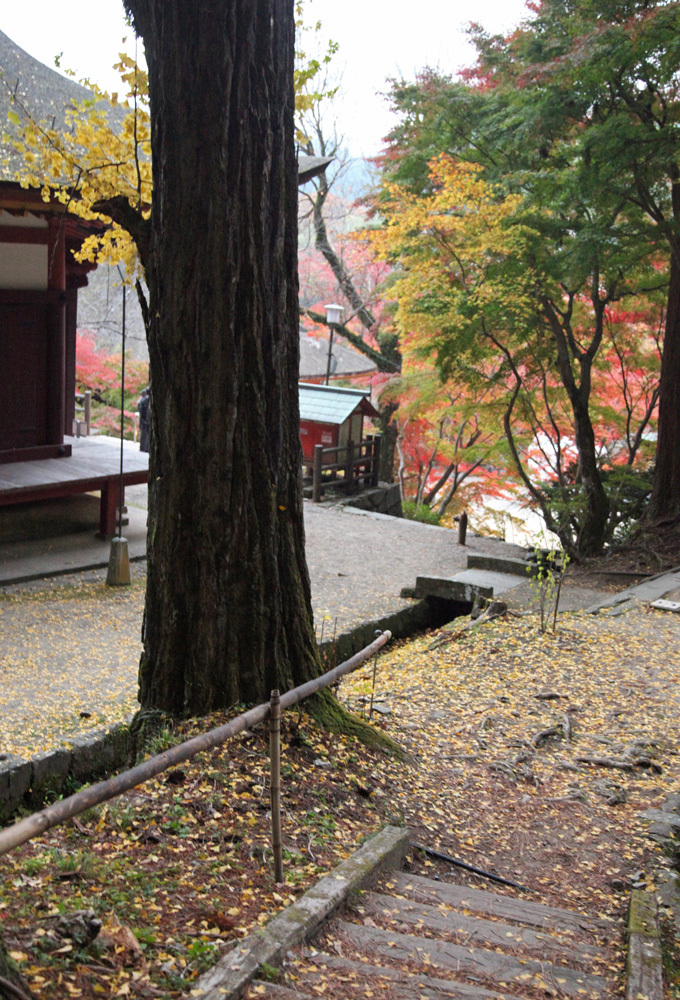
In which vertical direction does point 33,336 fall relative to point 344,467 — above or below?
above

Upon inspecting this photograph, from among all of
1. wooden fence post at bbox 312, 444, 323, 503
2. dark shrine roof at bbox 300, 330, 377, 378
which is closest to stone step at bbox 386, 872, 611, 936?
wooden fence post at bbox 312, 444, 323, 503

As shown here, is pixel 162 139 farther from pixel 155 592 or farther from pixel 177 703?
pixel 177 703

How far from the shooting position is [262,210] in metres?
3.72

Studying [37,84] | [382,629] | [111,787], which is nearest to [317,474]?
[382,629]

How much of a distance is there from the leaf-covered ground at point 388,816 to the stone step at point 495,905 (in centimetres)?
13

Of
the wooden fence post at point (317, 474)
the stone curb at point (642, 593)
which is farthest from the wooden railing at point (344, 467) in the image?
the stone curb at point (642, 593)

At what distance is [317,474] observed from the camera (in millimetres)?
14672

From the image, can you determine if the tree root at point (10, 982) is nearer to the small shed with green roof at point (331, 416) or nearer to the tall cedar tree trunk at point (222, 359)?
the tall cedar tree trunk at point (222, 359)

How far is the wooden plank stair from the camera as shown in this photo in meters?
2.25

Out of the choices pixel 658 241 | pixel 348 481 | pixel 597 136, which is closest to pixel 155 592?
pixel 597 136

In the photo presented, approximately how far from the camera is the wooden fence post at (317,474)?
47.2 feet

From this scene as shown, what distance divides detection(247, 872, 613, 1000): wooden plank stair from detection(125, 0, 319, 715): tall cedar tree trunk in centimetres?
135

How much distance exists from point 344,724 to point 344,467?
38.6ft

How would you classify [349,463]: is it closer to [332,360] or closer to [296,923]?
[332,360]
